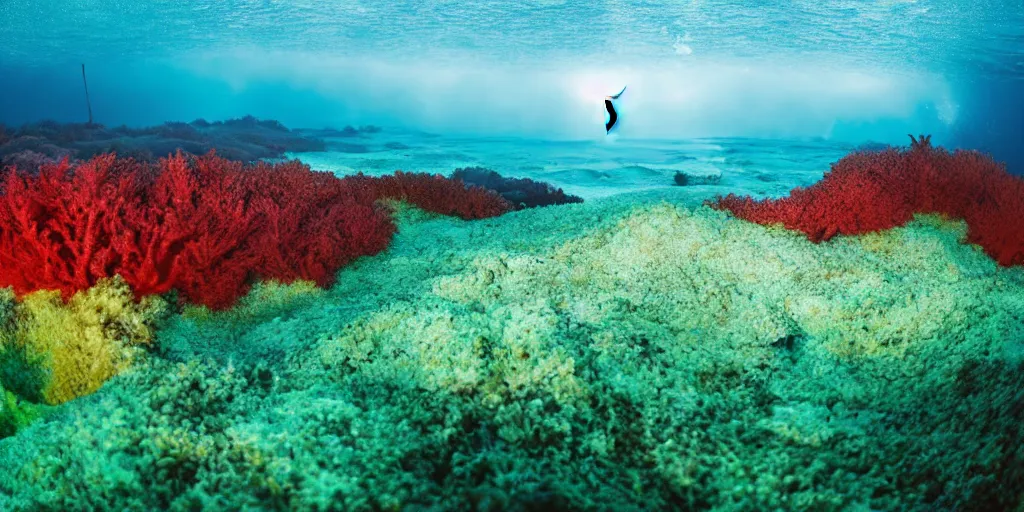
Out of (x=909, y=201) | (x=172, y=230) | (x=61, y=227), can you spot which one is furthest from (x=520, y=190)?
(x=61, y=227)

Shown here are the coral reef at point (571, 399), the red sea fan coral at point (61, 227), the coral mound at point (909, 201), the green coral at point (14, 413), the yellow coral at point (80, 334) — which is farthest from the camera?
the coral mound at point (909, 201)

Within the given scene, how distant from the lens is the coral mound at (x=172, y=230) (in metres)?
3.61

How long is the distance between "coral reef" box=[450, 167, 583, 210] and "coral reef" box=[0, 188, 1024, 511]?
530 centimetres

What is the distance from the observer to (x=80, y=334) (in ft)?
10.6

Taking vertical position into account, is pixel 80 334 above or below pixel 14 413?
above

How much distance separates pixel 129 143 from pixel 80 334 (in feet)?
45.9

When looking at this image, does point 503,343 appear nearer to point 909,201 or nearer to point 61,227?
point 61,227

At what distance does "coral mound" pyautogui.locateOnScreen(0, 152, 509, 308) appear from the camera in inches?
142

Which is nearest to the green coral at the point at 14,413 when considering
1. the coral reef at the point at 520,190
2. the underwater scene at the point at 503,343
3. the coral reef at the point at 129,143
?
the underwater scene at the point at 503,343

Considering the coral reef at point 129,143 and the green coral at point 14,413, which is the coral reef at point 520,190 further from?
the green coral at point 14,413

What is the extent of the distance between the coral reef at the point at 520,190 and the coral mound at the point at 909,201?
4029mm

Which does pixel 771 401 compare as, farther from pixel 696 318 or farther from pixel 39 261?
pixel 39 261

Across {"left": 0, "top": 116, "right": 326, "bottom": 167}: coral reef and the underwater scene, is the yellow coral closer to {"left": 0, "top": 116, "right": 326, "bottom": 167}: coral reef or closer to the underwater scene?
the underwater scene

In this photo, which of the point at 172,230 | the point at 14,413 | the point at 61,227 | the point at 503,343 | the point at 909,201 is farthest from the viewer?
the point at 909,201
